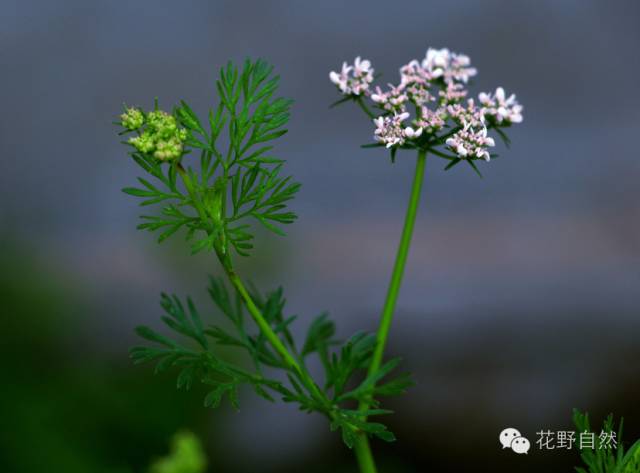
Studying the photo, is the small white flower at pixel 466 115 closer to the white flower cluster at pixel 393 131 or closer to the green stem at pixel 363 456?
the white flower cluster at pixel 393 131

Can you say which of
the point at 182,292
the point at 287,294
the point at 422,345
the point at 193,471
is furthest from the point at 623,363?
the point at 193,471

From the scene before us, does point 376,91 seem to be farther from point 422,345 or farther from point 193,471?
point 422,345

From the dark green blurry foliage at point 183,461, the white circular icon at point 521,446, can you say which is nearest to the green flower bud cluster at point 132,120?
the dark green blurry foliage at point 183,461

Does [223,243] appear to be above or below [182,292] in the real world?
below

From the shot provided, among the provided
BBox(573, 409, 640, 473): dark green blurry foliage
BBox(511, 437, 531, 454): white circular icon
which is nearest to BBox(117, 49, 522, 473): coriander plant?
BBox(573, 409, 640, 473): dark green blurry foliage

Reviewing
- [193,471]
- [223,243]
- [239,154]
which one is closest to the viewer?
[193,471]

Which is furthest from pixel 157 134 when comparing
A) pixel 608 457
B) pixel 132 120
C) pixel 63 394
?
pixel 63 394

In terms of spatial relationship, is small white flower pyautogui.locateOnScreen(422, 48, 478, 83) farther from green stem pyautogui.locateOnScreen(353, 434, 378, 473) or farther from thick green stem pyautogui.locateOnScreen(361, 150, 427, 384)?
green stem pyautogui.locateOnScreen(353, 434, 378, 473)
